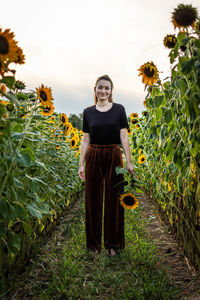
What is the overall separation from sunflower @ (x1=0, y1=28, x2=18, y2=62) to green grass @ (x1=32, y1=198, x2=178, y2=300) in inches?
59.5

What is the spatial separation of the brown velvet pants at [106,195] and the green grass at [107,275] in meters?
0.14

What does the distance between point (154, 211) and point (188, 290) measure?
2.27 metres

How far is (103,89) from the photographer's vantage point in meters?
2.53

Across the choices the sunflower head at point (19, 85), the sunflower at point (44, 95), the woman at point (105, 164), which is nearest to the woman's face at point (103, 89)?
the woman at point (105, 164)

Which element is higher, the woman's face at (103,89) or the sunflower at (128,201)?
the woman's face at (103,89)

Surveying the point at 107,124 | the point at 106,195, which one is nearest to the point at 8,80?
the point at 107,124

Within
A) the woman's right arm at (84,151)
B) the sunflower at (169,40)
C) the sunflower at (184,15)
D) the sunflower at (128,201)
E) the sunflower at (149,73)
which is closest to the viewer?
the sunflower at (184,15)

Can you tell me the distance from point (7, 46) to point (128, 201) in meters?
1.69

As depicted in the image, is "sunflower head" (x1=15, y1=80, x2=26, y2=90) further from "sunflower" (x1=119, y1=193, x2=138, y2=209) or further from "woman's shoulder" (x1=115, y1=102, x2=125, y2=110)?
"sunflower" (x1=119, y1=193, x2=138, y2=209)

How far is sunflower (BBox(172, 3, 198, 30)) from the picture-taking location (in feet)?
4.59

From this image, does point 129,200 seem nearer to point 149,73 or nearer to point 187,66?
point 149,73

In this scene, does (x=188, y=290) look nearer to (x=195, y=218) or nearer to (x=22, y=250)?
(x=195, y=218)

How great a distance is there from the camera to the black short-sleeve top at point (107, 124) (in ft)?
8.21

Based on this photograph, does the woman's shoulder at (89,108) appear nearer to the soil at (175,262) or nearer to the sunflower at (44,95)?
the sunflower at (44,95)
